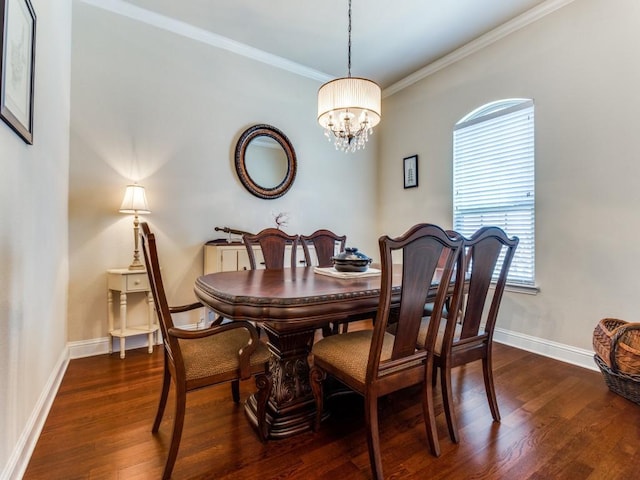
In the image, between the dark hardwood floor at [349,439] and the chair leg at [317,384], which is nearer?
the dark hardwood floor at [349,439]

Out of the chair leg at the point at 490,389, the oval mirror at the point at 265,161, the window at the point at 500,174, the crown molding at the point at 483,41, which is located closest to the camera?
the chair leg at the point at 490,389

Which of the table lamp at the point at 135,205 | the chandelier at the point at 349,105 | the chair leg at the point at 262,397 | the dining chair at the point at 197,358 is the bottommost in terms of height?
the chair leg at the point at 262,397

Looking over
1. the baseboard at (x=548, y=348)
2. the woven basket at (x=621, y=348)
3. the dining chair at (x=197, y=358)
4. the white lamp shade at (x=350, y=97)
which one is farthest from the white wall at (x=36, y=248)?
the baseboard at (x=548, y=348)

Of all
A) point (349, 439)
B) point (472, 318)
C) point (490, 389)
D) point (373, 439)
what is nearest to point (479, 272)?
point (472, 318)

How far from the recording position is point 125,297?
2623 millimetres

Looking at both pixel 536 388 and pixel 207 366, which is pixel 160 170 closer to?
pixel 207 366

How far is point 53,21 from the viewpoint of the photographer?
202 cm

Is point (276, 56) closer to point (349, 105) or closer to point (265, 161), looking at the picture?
point (265, 161)

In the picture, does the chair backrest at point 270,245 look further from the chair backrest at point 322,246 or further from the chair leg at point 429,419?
Result: the chair leg at point 429,419

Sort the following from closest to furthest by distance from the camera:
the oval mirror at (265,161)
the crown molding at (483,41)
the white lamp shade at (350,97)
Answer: the white lamp shade at (350,97) → the crown molding at (483,41) → the oval mirror at (265,161)

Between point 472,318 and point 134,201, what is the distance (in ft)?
8.75

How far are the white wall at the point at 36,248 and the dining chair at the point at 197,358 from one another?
20.3 inches

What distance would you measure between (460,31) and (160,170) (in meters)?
3.23

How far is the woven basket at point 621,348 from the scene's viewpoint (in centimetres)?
192
